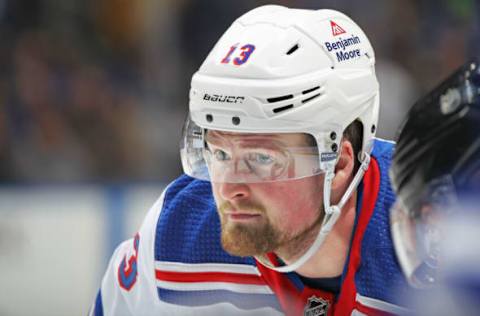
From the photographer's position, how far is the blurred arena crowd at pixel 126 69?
5.00 meters

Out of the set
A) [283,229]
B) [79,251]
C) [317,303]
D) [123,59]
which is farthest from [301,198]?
[123,59]

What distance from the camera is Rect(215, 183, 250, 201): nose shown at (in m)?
2.32

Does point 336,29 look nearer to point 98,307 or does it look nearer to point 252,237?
point 252,237

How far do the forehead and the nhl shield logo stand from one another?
42 cm

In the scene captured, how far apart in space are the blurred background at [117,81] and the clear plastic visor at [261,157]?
2.16 meters

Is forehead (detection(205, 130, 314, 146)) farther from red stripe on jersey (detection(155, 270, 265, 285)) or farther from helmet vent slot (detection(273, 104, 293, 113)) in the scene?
red stripe on jersey (detection(155, 270, 265, 285))

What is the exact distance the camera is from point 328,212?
2.39 meters

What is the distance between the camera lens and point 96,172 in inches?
200

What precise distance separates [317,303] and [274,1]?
3.26m

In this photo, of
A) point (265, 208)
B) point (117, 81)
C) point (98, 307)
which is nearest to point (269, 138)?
point (265, 208)

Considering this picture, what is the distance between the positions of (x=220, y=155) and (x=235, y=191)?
0.10 meters

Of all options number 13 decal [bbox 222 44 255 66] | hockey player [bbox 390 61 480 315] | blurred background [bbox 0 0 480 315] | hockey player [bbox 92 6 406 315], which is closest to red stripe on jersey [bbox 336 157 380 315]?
hockey player [bbox 92 6 406 315]

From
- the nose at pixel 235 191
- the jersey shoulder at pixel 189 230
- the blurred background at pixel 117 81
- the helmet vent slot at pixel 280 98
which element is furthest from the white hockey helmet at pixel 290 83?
the blurred background at pixel 117 81

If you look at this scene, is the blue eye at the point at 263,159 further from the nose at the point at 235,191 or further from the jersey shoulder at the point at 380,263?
the jersey shoulder at the point at 380,263
